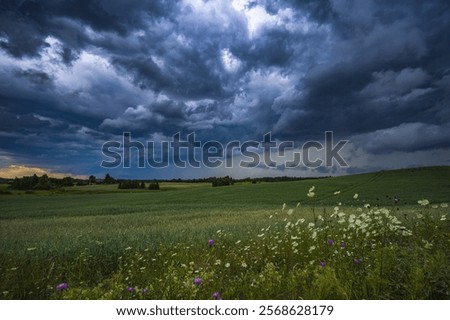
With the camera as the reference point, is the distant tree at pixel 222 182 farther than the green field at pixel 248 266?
Yes

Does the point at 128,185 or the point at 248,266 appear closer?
the point at 248,266

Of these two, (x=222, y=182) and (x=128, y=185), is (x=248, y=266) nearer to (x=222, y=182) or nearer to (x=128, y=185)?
(x=222, y=182)

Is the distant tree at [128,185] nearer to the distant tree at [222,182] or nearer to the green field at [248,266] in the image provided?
the distant tree at [222,182]

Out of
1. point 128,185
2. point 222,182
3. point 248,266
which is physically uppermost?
point 222,182

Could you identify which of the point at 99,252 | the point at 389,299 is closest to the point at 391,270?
the point at 389,299

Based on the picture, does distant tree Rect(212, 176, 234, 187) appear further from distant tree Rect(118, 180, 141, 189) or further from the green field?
the green field

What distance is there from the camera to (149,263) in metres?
5.70

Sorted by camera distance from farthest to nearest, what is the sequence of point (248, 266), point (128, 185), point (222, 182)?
point (128, 185), point (222, 182), point (248, 266)

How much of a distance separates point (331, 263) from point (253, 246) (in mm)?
2148

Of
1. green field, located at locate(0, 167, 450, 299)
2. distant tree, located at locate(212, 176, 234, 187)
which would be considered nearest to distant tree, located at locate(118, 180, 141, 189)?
distant tree, located at locate(212, 176, 234, 187)

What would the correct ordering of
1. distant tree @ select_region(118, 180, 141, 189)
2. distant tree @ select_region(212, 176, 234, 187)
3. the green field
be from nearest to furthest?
the green field
distant tree @ select_region(212, 176, 234, 187)
distant tree @ select_region(118, 180, 141, 189)

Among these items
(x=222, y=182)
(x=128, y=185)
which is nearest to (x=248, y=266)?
(x=222, y=182)

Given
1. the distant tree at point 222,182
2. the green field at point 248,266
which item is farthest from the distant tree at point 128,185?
the green field at point 248,266
